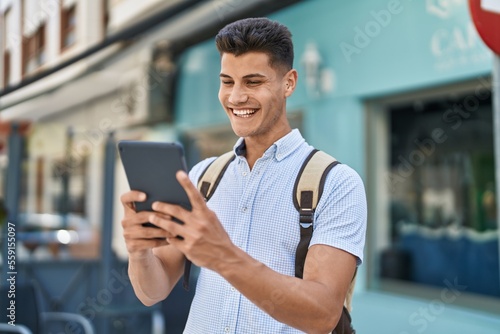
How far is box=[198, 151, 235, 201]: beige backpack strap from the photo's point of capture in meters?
1.58

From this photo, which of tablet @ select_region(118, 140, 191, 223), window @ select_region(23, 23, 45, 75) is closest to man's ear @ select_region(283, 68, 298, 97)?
tablet @ select_region(118, 140, 191, 223)

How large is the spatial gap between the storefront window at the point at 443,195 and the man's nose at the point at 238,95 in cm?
331

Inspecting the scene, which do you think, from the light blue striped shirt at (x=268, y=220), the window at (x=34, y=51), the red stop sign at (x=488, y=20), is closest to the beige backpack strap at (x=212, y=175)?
the light blue striped shirt at (x=268, y=220)

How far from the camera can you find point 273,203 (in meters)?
1.45

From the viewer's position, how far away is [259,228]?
1440 mm

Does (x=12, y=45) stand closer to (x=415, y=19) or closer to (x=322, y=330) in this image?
(x=415, y=19)

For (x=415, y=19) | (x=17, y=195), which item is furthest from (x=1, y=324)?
(x=415, y=19)

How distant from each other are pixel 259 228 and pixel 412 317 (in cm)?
342

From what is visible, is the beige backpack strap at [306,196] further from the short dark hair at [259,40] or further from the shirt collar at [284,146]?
the short dark hair at [259,40]

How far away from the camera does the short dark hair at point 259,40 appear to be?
1.40 metres

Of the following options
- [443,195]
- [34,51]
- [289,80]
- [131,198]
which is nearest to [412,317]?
[443,195]

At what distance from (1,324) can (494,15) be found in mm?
3363

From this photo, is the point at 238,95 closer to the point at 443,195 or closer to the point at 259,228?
the point at 259,228

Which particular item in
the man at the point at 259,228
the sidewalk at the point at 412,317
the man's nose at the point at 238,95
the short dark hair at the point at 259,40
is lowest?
the sidewalk at the point at 412,317
